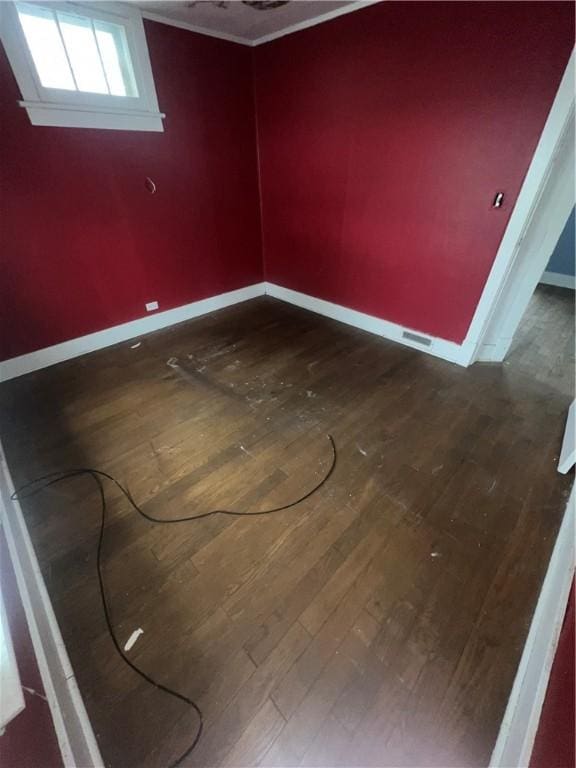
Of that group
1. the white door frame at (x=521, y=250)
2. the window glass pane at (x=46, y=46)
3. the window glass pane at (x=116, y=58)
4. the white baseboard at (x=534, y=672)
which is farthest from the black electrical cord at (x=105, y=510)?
the window glass pane at (x=116, y=58)

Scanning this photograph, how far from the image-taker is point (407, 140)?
2.17 meters

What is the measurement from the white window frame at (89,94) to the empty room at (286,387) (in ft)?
0.05

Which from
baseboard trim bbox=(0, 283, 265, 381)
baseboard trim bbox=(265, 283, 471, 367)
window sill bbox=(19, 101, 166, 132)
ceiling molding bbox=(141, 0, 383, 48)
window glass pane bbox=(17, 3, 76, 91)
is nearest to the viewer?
window glass pane bbox=(17, 3, 76, 91)

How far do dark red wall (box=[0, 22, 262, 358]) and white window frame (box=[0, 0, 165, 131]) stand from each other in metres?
0.06

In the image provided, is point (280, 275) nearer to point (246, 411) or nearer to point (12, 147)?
point (246, 411)

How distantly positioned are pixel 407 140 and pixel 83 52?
2.13m

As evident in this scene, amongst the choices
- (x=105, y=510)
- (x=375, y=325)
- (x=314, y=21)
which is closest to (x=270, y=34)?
(x=314, y=21)

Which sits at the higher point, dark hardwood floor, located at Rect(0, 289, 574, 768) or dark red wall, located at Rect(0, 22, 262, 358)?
dark red wall, located at Rect(0, 22, 262, 358)

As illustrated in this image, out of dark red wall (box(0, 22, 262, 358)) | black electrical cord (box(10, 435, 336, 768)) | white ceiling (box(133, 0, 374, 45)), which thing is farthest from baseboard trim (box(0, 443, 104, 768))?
white ceiling (box(133, 0, 374, 45))

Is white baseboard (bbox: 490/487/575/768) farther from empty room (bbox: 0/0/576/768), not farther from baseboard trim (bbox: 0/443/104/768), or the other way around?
baseboard trim (bbox: 0/443/104/768)

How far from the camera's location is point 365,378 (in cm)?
237

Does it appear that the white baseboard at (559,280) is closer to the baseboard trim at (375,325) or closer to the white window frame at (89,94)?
the baseboard trim at (375,325)

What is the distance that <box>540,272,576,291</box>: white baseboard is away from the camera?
3.89m

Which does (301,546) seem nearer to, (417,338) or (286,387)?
(286,387)
